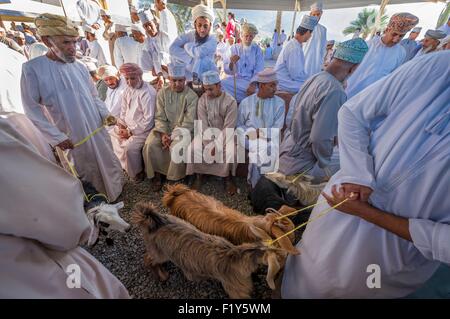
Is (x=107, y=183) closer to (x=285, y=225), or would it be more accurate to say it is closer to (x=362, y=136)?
(x=285, y=225)

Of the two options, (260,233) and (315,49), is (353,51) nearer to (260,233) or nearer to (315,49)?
(260,233)

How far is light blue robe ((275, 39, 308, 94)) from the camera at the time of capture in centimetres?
464

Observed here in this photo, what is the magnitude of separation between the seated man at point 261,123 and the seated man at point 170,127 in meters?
0.96

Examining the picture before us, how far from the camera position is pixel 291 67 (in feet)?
15.6

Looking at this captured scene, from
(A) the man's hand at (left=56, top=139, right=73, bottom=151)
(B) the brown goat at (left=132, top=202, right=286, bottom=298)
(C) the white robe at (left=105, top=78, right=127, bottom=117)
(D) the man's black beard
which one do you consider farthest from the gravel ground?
(D) the man's black beard

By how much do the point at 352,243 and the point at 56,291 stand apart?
5.11 ft

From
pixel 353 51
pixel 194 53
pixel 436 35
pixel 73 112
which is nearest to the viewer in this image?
pixel 353 51

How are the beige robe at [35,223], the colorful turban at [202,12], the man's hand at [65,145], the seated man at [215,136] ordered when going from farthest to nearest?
the colorful turban at [202,12], the seated man at [215,136], the man's hand at [65,145], the beige robe at [35,223]

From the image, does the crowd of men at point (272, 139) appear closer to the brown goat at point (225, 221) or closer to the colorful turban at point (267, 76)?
the colorful turban at point (267, 76)

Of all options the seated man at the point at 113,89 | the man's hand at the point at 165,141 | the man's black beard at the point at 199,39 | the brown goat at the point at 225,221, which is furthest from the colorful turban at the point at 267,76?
the seated man at the point at 113,89

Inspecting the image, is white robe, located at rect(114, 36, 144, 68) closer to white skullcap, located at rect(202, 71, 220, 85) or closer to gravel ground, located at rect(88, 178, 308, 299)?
white skullcap, located at rect(202, 71, 220, 85)

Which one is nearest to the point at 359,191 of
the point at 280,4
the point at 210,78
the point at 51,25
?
the point at 210,78

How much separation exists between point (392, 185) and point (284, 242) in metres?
0.74

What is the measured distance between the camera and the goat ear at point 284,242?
1460 millimetres
